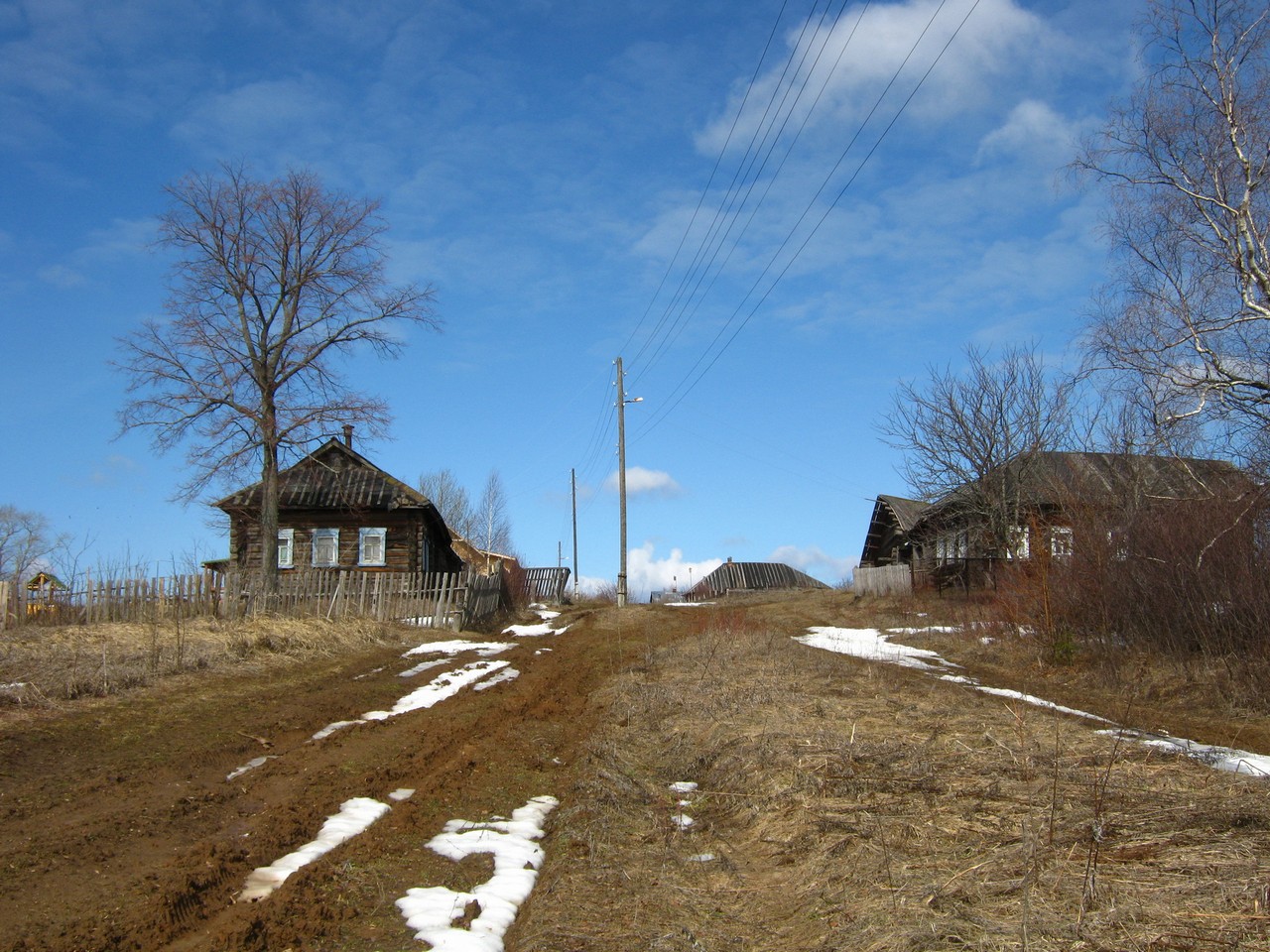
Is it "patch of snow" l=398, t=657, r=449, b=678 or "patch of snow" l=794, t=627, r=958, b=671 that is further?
"patch of snow" l=794, t=627, r=958, b=671

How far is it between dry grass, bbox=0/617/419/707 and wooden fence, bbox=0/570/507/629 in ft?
1.70

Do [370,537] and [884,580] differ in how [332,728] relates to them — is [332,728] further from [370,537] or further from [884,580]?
[884,580]

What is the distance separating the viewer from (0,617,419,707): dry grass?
33.0 feet

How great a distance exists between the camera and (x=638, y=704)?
10.8 metres

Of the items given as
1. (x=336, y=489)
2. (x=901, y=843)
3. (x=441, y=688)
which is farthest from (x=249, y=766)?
(x=336, y=489)

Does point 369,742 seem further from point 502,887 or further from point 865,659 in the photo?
point 865,659

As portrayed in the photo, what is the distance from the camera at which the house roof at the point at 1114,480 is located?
14.1 meters

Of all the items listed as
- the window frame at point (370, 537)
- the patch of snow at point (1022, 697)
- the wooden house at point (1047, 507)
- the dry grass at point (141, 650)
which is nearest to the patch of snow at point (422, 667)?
the dry grass at point (141, 650)

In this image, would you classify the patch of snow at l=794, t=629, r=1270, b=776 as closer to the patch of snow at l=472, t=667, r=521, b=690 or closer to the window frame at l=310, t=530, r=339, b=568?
the patch of snow at l=472, t=667, r=521, b=690

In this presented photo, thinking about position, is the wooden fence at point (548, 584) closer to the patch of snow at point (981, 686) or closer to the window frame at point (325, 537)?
the window frame at point (325, 537)

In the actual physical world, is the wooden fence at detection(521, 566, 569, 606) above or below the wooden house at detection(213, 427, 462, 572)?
below

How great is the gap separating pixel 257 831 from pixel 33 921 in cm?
156

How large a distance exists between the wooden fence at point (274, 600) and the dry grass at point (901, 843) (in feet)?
28.1

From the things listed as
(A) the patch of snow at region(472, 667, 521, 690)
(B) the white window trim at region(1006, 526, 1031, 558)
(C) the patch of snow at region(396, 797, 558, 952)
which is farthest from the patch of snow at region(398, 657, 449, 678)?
(B) the white window trim at region(1006, 526, 1031, 558)
